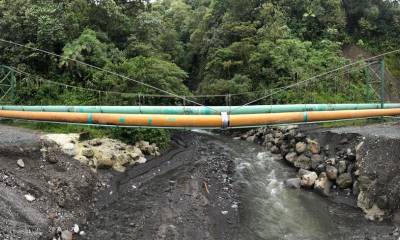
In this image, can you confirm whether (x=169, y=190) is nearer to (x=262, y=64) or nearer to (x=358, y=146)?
(x=358, y=146)

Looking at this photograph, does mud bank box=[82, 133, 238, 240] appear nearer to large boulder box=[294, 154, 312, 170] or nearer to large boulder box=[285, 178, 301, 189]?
large boulder box=[285, 178, 301, 189]

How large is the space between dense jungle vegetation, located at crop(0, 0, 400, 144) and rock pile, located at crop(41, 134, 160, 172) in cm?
399

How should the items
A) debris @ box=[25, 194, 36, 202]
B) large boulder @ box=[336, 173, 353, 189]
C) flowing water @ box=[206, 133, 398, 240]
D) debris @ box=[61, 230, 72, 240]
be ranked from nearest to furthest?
debris @ box=[61, 230, 72, 240]
debris @ box=[25, 194, 36, 202]
flowing water @ box=[206, 133, 398, 240]
large boulder @ box=[336, 173, 353, 189]

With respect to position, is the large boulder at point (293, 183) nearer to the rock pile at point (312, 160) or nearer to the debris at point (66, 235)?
the rock pile at point (312, 160)

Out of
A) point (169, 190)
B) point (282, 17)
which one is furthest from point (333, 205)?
point (282, 17)

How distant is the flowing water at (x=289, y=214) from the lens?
14172 mm

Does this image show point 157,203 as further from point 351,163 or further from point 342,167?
point 351,163

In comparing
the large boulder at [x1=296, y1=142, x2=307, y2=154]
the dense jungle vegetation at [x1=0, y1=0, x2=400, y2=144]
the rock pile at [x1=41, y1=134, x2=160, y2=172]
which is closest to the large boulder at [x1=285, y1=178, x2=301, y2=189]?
the large boulder at [x1=296, y1=142, x2=307, y2=154]

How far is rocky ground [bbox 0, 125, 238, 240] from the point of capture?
43.9 ft

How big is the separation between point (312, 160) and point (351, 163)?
2524 mm

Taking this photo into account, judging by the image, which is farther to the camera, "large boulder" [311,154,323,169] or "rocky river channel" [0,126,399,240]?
"large boulder" [311,154,323,169]

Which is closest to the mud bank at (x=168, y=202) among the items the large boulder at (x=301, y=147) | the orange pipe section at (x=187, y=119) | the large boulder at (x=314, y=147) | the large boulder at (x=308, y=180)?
the large boulder at (x=308, y=180)

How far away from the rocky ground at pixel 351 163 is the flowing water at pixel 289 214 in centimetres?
64

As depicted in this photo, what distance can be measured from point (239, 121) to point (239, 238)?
213 inches
